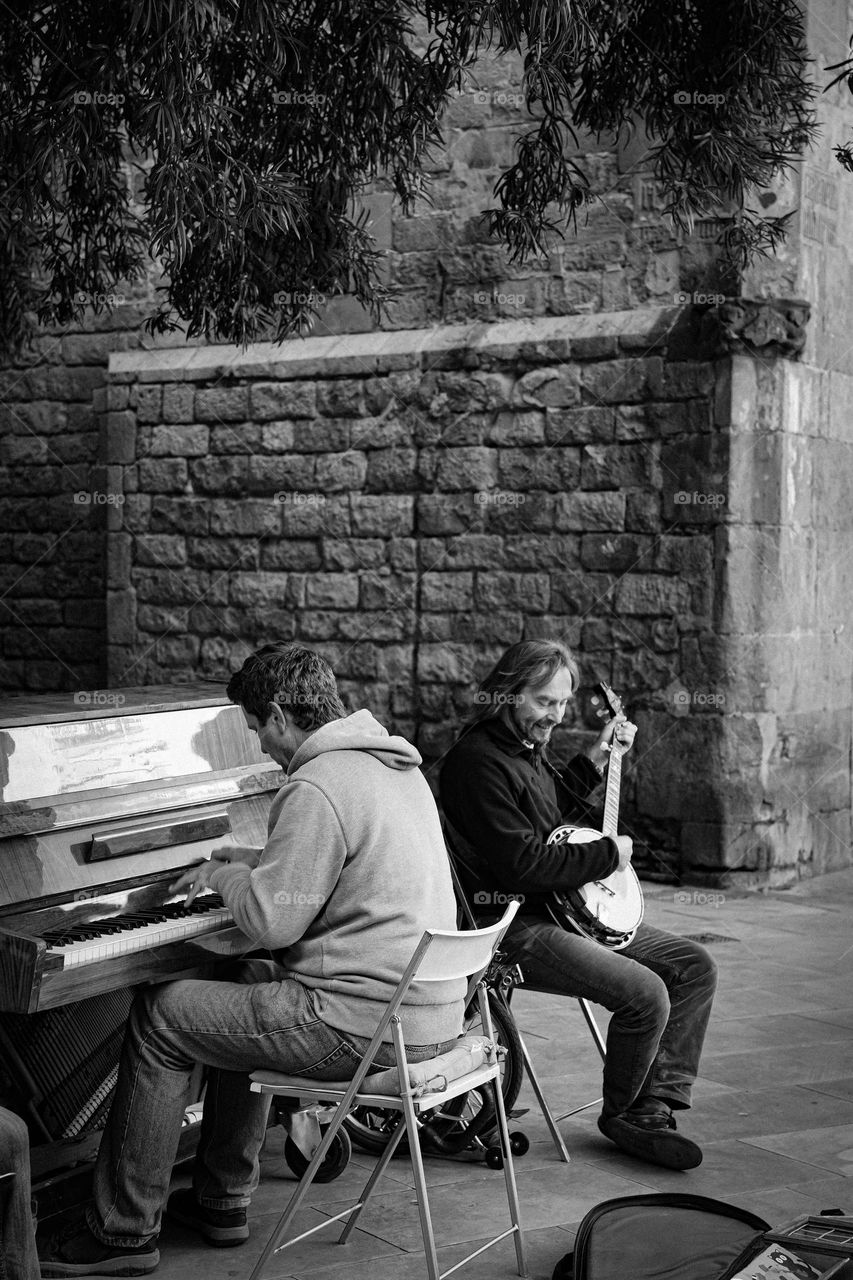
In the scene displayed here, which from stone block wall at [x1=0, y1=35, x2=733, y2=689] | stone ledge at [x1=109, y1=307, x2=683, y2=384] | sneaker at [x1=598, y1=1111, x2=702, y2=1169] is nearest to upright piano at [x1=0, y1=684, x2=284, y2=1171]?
sneaker at [x1=598, y1=1111, x2=702, y2=1169]

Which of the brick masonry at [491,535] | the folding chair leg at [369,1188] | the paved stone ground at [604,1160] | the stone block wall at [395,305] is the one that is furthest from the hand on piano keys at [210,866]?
the brick masonry at [491,535]

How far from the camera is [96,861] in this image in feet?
13.1

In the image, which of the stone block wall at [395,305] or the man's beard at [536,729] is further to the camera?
the stone block wall at [395,305]

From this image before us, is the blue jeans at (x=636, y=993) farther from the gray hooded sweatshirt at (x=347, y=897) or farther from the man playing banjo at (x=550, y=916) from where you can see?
the gray hooded sweatshirt at (x=347, y=897)

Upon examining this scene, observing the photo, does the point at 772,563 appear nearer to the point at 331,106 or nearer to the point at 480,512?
the point at 480,512

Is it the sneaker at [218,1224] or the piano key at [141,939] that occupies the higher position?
the piano key at [141,939]

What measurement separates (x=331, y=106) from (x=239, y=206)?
797 mm

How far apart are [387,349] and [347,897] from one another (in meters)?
6.49

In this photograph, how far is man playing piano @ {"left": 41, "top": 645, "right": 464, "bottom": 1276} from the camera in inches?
143

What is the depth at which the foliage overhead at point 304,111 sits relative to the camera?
5.32 m

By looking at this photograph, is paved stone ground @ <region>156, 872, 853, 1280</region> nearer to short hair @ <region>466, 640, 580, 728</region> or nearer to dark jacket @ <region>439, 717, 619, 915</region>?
dark jacket @ <region>439, 717, 619, 915</region>

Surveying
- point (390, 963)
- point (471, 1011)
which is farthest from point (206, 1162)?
point (471, 1011)

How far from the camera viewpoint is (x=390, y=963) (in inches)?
144

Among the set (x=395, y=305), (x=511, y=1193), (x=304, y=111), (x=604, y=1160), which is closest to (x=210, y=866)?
(x=511, y=1193)
